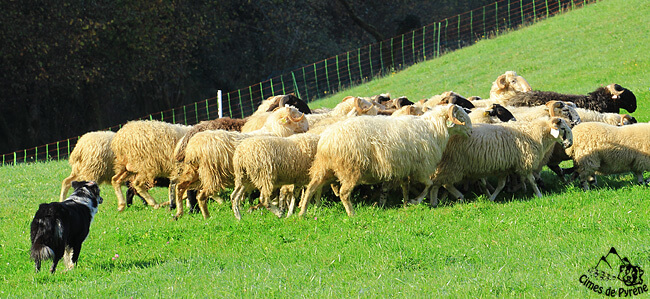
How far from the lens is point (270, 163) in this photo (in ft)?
31.9

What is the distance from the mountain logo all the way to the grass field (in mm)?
100

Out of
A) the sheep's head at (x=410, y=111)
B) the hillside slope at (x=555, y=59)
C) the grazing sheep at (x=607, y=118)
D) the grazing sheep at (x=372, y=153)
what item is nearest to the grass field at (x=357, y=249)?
the grazing sheep at (x=372, y=153)

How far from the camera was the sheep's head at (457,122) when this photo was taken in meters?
10.5

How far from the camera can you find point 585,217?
8414mm

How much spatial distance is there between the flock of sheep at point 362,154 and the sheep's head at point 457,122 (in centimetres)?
2

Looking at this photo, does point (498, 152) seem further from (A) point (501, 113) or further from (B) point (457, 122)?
(A) point (501, 113)

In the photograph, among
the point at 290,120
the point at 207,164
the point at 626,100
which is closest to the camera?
the point at 207,164

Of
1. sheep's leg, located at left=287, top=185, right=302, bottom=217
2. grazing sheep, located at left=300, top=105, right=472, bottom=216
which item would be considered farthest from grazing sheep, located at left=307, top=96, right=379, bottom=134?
grazing sheep, located at left=300, top=105, right=472, bottom=216

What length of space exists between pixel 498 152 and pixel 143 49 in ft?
64.0

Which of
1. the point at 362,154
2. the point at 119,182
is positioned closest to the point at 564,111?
the point at 362,154

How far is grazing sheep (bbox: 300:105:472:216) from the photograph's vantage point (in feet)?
32.3

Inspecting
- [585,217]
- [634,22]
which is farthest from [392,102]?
[634,22]

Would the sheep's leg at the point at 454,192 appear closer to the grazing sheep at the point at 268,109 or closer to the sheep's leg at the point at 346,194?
the sheep's leg at the point at 346,194

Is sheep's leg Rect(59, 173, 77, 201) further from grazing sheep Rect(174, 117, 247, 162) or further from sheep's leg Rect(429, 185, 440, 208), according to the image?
sheep's leg Rect(429, 185, 440, 208)
